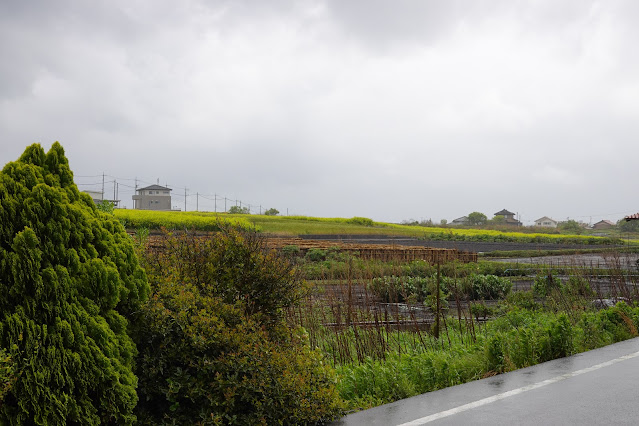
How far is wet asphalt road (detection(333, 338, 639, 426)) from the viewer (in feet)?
17.1

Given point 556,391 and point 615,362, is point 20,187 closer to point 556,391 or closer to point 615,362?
point 556,391

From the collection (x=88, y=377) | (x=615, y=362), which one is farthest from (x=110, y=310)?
(x=615, y=362)

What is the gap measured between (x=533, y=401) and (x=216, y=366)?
3.33m

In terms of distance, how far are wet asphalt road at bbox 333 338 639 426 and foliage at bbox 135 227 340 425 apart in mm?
589

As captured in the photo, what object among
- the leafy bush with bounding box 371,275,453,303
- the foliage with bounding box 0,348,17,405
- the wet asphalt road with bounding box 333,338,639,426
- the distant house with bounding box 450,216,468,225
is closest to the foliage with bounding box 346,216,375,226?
the distant house with bounding box 450,216,468,225

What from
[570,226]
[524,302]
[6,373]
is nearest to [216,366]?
[6,373]

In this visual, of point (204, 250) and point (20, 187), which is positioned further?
point (204, 250)

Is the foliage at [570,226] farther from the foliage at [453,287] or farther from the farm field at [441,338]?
the farm field at [441,338]

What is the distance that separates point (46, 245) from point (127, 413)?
52.8 inches

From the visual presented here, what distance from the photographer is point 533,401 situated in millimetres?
5812

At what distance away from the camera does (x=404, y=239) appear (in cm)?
4478

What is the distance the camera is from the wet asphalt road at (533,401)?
205 inches

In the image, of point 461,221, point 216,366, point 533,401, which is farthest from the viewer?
point 461,221

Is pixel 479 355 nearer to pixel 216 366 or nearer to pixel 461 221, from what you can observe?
pixel 216 366
